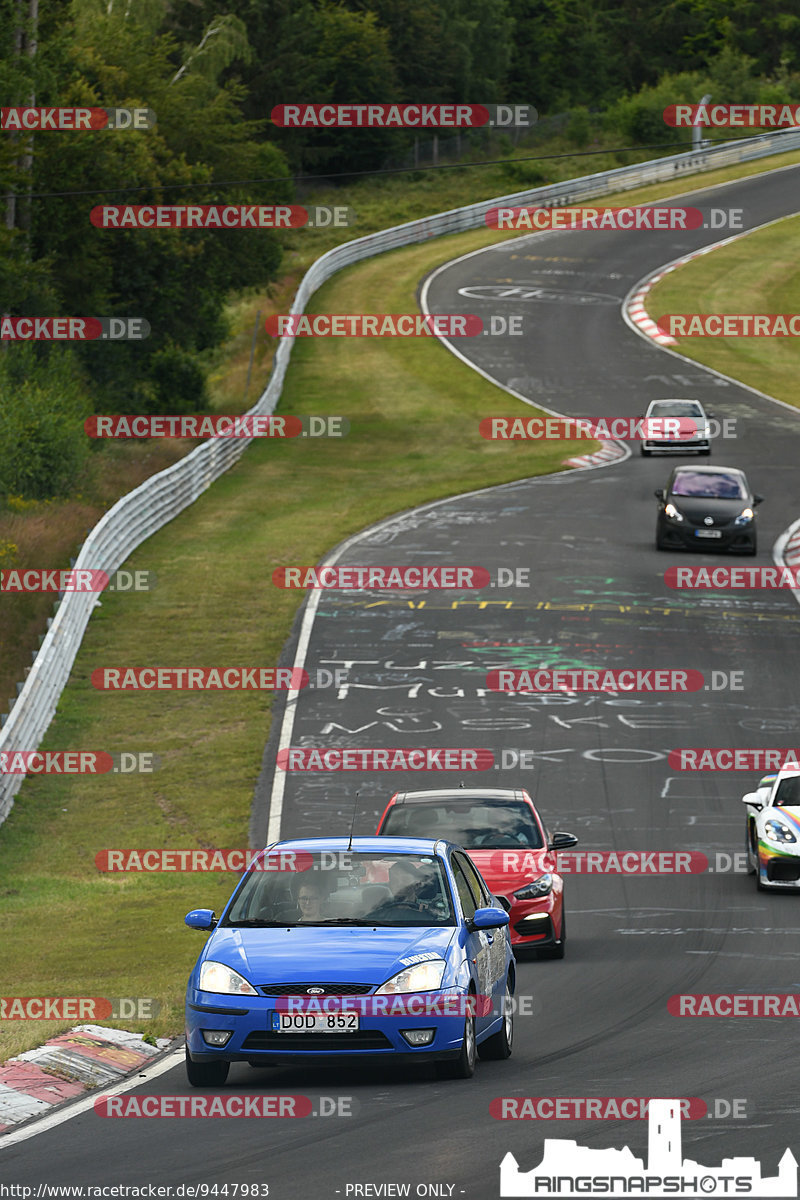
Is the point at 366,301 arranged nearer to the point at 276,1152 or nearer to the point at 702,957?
the point at 702,957

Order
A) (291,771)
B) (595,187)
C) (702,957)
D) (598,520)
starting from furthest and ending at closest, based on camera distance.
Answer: (595,187), (598,520), (291,771), (702,957)

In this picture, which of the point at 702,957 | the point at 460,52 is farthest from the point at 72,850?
the point at 460,52

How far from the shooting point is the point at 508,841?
52.6 ft

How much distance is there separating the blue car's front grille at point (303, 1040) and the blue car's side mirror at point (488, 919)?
43.0 inches

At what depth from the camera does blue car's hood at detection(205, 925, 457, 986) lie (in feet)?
31.4

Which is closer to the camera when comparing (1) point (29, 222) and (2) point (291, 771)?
(2) point (291, 771)

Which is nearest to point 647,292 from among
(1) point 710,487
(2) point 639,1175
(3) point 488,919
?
(1) point 710,487

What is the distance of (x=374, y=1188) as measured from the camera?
7.36 meters

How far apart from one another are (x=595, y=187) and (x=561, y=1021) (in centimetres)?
7885

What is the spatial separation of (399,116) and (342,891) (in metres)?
88.1

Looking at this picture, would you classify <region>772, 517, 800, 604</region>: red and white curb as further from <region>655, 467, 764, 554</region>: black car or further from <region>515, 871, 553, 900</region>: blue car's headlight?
<region>515, 871, 553, 900</region>: blue car's headlight

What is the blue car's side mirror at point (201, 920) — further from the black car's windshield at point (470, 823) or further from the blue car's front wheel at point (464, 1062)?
the black car's windshield at point (470, 823)

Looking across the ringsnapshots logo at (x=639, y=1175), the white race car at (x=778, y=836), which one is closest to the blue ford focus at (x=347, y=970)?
the ringsnapshots logo at (x=639, y=1175)

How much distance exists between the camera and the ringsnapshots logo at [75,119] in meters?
44.1
